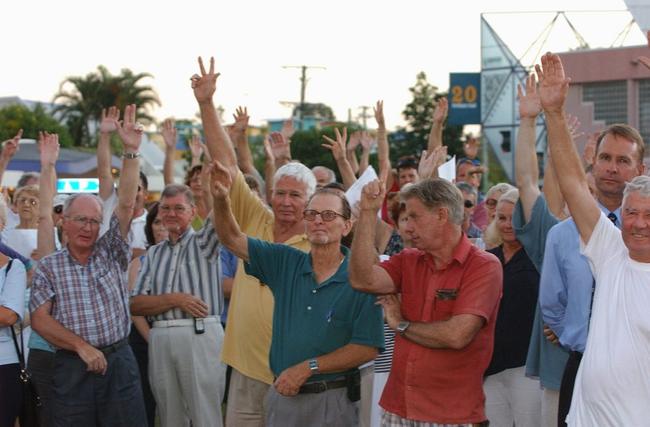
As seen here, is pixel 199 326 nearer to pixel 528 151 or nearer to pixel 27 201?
pixel 27 201

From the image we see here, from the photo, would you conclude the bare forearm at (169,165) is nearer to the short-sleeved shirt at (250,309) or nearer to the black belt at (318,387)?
the short-sleeved shirt at (250,309)

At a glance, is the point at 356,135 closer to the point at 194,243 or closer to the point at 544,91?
the point at 194,243

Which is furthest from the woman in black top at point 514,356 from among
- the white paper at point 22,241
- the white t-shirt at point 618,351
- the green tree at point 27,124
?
the green tree at point 27,124

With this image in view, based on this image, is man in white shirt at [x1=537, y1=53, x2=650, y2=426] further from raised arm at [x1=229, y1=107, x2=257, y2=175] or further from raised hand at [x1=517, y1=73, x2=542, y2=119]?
raised arm at [x1=229, y1=107, x2=257, y2=175]

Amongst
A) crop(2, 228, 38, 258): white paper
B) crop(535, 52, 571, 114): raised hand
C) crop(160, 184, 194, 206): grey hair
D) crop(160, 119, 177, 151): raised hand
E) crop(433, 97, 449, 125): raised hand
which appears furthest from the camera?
crop(160, 119, 177, 151): raised hand

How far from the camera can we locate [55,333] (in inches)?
292

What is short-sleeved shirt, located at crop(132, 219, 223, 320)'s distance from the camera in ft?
27.3

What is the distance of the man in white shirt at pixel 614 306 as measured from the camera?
15.8 ft

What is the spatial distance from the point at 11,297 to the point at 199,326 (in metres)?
1.43

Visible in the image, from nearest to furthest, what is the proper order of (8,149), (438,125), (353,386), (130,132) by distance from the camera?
(353,386), (130,132), (8,149), (438,125)


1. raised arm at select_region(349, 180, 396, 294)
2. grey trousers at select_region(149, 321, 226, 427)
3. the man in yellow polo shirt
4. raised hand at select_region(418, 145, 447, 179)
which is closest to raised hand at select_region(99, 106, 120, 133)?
grey trousers at select_region(149, 321, 226, 427)

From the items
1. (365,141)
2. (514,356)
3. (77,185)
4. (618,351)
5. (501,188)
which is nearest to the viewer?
(618,351)

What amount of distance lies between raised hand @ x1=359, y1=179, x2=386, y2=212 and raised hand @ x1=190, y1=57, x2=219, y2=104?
165 cm

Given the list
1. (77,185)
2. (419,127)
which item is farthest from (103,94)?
(77,185)
